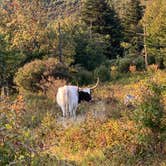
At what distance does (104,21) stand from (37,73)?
20.8 meters

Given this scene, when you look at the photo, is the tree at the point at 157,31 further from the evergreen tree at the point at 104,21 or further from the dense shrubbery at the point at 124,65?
the evergreen tree at the point at 104,21

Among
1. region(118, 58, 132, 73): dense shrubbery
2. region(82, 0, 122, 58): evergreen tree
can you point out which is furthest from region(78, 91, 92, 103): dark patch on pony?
region(82, 0, 122, 58): evergreen tree

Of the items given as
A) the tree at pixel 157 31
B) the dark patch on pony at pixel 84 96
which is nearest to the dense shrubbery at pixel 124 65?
the tree at pixel 157 31

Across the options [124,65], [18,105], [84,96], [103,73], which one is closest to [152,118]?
[18,105]

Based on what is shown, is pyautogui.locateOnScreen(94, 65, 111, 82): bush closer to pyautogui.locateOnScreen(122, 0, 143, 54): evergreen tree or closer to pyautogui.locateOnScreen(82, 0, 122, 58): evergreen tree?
pyautogui.locateOnScreen(82, 0, 122, 58): evergreen tree

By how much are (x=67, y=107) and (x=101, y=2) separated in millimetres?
27142

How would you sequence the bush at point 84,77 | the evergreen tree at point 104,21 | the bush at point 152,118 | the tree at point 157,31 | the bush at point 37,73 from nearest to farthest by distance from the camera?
the bush at point 152,118
the bush at point 37,73
the bush at point 84,77
the tree at point 157,31
the evergreen tree at point 104,21

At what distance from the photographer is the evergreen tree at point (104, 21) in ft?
132

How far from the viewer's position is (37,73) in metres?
20.5

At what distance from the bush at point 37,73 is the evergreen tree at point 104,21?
1949 cm

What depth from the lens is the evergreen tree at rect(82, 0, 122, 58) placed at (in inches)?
1587

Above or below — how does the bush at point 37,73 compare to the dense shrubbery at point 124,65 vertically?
above

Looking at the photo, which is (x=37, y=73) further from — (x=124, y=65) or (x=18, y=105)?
(x=124, y=65)

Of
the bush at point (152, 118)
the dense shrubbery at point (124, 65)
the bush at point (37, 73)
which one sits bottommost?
the dense shrubbery at point (124, 65)
